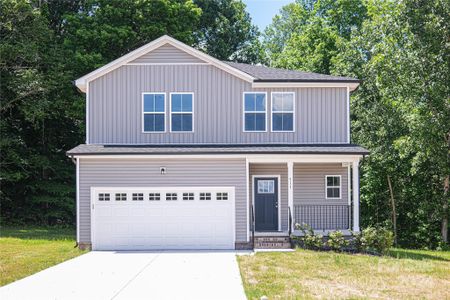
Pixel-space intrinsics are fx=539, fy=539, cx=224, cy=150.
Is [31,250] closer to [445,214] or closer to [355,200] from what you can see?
[355,200]

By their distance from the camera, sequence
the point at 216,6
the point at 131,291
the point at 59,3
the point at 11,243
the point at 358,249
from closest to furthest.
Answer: the point at 131,291
the point at 358,249
the point at 11,243
the point at 59,3
the point at 216,6

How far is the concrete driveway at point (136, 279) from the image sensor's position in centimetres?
980

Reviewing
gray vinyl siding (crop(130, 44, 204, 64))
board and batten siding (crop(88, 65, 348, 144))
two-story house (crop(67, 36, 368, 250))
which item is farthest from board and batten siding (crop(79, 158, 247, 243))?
gray vinyl siding (crop(130, 44, 204, 64))

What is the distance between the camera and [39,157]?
86.4ft

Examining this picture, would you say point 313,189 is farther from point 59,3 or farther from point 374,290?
point 59,3

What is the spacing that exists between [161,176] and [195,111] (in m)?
2.77

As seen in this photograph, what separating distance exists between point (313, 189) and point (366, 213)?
24.6 ft

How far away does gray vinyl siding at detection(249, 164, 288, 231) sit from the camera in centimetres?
1880

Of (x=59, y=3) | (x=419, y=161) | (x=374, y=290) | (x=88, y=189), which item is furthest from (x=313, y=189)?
(x=59, y=3)

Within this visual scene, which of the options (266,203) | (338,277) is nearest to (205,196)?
(266,203)

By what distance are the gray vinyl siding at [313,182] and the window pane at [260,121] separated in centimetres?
180

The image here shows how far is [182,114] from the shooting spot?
734 inches

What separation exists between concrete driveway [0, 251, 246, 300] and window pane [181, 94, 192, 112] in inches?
219

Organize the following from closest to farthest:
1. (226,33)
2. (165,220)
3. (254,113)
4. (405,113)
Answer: (165,220)
(254,113)
(405,113)
(226,33)
